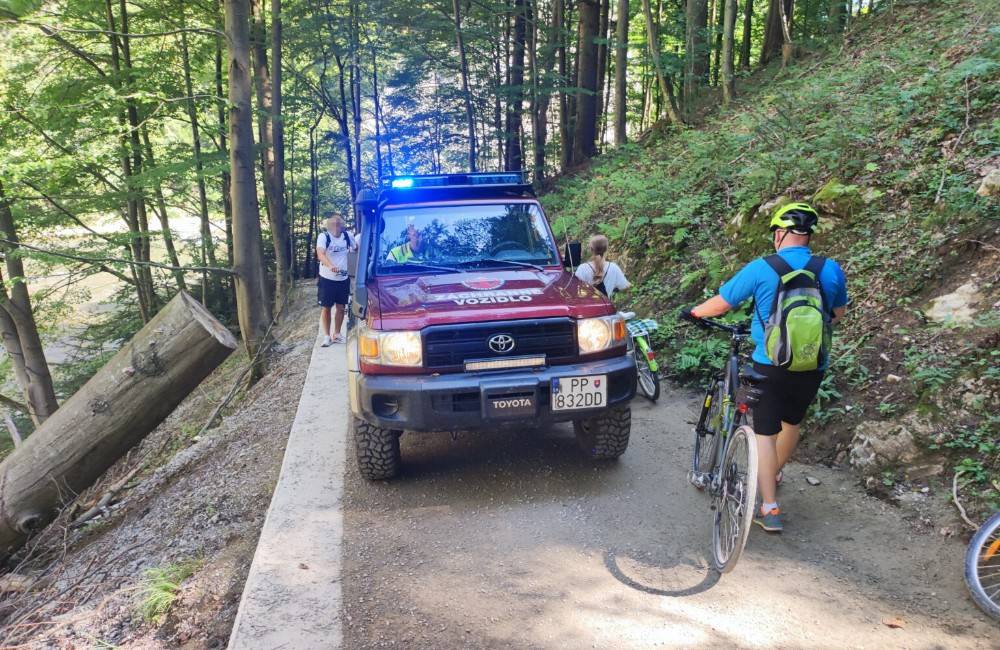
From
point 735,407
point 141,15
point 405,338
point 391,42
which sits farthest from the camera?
point 391,42

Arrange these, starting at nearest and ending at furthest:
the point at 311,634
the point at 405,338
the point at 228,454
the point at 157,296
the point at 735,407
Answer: the point at 311,634
the point at 735,407
the point at 405,338
the point at 228,454
the point at 157,296

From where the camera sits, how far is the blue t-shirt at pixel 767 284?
12.3ft

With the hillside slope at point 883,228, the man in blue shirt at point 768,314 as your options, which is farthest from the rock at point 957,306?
the man in blue shirt at point 768,314

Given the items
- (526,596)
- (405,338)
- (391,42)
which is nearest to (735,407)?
(526,596)

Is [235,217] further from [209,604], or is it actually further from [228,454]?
[209,604]

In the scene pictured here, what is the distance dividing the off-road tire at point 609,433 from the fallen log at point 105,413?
11.3ft

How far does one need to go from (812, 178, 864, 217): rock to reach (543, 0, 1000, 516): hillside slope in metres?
0.02

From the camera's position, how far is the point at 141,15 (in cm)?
1467

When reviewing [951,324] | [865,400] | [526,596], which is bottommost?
[526,596]

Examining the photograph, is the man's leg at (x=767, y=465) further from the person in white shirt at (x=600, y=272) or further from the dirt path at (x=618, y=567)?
the person in white shirt at (x=600, y=272)

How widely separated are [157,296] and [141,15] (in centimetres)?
796

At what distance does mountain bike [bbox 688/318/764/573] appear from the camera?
3.48 m

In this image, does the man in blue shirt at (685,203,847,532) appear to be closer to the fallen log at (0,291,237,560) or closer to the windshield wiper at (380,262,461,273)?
the windshield wiper at (380,262,461,273)

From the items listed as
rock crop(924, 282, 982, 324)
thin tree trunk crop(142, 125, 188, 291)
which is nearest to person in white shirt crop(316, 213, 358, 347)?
thin tree trunk crop(142, 125, 188, 291)
